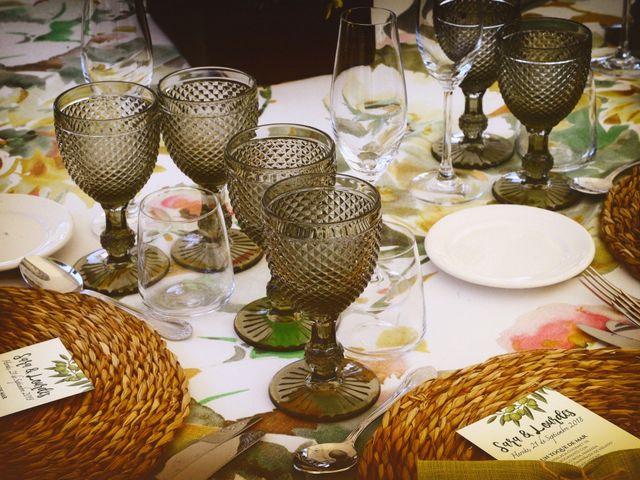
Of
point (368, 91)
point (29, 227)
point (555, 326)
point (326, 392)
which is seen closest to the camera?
point (326, 392)

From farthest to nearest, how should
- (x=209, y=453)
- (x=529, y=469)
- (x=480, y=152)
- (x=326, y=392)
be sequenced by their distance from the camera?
(x=480, y=152)
(x=326, y=392)
(x=209, y=453)
(x=529, y=469)

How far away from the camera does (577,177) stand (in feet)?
4.35

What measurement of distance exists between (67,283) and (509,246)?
556 mm

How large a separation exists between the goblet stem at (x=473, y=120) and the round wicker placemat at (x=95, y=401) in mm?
716

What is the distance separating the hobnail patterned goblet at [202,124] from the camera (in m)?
1.11

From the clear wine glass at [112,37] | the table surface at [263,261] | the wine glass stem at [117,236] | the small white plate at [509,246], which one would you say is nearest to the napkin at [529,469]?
the table surface at [263,261]

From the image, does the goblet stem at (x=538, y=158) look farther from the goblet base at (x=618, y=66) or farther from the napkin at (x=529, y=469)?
the napkin at (x=529, y=469)

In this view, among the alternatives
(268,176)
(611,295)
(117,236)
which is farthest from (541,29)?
(117,236)

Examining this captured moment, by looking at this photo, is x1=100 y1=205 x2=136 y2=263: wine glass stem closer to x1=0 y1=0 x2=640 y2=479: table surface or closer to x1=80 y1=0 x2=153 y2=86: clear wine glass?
x1=0 y1=0 x2=640 y2=479: table surface

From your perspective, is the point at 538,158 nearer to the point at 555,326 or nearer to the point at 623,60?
the point at 555,326

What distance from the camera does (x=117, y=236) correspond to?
1164 millimetres

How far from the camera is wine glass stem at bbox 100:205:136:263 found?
1.16m

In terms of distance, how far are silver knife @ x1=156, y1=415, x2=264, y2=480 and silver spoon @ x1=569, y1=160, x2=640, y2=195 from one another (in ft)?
2.20

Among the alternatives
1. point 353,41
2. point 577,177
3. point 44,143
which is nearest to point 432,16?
point 353,41
